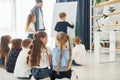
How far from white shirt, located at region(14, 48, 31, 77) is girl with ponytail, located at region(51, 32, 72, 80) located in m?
0.54

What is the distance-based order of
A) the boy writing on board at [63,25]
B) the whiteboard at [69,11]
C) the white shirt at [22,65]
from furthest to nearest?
the whiteboard at [69,11] → the boy writing on board at [63,25] → the white shirt at [22,65]

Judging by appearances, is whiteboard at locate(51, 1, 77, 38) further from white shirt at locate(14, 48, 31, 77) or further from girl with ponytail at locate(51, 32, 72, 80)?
girl with ponytail at locate(51, 32, 72, 80)

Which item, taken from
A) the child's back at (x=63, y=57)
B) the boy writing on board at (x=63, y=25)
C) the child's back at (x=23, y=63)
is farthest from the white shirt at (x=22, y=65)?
the boy writing on board at (x=63, y=25)

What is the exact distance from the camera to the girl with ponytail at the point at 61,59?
272 centimetres

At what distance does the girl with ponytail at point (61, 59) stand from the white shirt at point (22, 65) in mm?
538

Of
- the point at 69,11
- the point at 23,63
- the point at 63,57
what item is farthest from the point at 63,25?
the point at 63,57

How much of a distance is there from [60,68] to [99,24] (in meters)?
4.06

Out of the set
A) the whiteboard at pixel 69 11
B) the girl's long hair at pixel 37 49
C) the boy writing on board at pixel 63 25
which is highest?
the whiteboard at pixel 69 11

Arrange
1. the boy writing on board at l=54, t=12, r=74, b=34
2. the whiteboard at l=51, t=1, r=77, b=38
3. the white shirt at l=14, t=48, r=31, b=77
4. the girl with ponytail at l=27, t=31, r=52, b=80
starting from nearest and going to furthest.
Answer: the girl with ponytail at l=27, t=31, r=52, b=80, the white shirt at l=14, t=48, r=31, b=77, the boy writing on board at l=54, t=12, r=74, b=34, the whiteboard at l=51, t=1, r=77, b=38

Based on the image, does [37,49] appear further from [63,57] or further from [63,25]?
[63,25]

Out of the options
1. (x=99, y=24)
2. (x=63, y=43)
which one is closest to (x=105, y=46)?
(x=99, y=24)

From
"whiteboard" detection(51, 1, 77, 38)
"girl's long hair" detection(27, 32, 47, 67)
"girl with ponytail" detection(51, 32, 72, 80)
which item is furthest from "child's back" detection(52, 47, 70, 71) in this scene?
"whiteboard" detection(51, 1, 77, 38)

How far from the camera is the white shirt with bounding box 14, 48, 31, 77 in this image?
3141 mm

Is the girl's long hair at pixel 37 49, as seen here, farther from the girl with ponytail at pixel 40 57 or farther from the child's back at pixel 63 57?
the child's back at pixel 63 57
